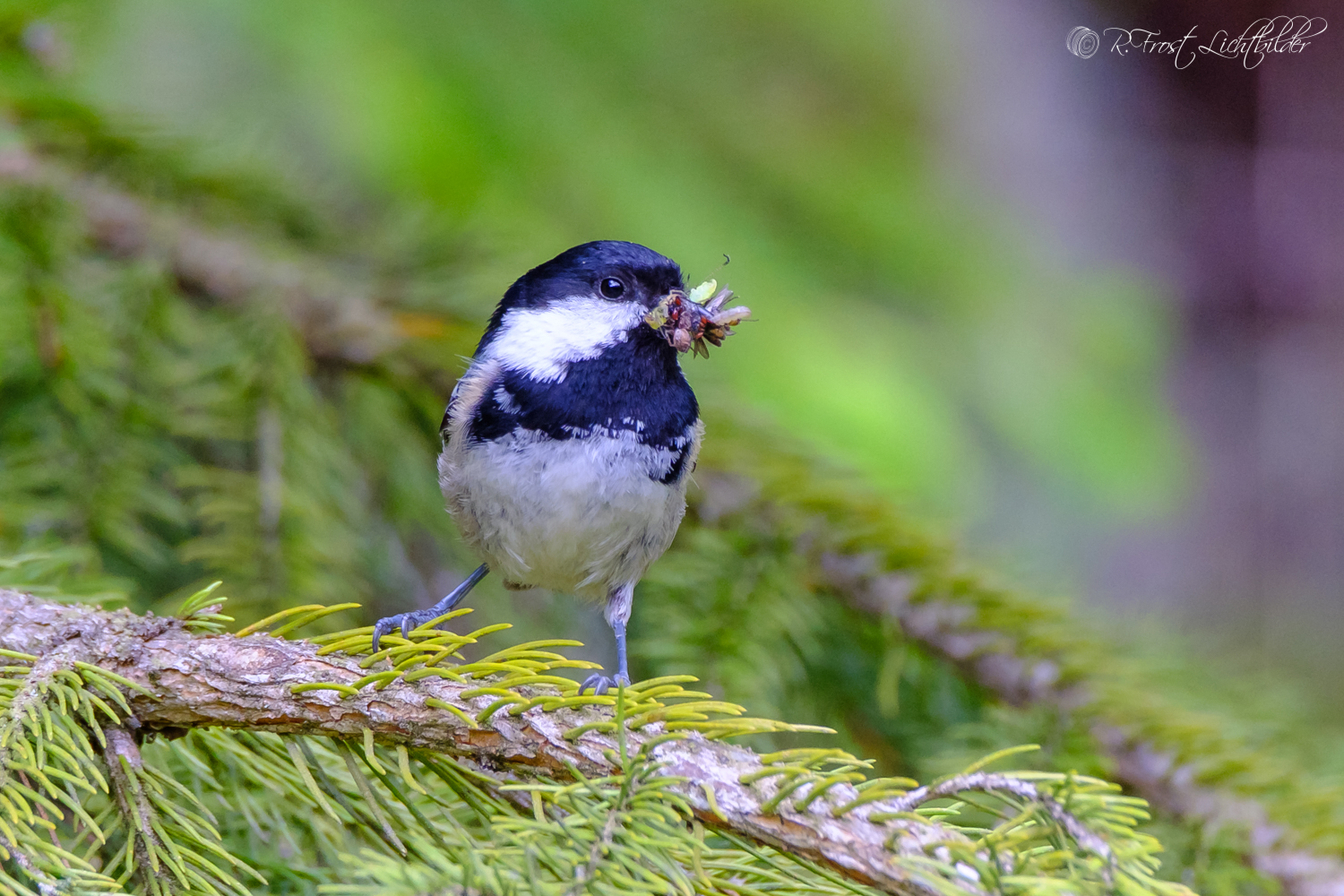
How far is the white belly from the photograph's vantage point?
1.50 metres

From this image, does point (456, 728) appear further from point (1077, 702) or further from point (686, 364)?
point (686, 364)

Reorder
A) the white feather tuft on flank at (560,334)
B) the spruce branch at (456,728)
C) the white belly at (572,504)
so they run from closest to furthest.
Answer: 1. the spruce branch at (456,728)
2. the white belly at (572,504)
3. the white feather tuft on flank at (560,334)

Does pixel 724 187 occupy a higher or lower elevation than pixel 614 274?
higher

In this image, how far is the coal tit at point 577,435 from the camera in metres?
1.51

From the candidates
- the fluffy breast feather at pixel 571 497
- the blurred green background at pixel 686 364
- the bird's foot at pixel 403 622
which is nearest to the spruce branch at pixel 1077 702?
the blurred green background at pixel 686 364

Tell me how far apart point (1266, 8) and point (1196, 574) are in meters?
2.42

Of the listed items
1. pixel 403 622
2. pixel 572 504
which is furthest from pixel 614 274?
pixel 403 622

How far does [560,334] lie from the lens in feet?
5.49

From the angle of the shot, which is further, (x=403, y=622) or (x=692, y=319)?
(x=692, y=319)

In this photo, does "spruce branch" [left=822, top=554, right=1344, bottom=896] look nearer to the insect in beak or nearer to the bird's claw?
the insect in beak

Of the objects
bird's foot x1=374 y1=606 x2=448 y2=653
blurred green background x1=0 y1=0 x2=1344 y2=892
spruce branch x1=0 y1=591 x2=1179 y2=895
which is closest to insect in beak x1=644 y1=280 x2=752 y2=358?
blurred green background x1=0 y1=0 x2=1344 y2=892

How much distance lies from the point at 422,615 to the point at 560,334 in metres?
0.50

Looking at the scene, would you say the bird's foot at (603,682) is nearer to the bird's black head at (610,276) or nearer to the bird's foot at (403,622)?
the bird's foot at (403,622)

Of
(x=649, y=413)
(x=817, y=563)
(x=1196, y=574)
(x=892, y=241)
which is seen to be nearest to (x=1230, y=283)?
(x=1196, y=574)
